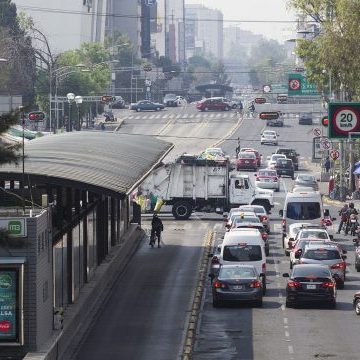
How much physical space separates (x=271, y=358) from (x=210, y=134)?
4430 inches

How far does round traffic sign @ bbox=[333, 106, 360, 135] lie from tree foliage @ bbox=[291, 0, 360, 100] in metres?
31.5

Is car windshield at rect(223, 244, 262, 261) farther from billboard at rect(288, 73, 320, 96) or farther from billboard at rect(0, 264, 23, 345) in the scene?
billboard at rect(288, 73, 320, 96)

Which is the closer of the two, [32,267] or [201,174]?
[32,267]

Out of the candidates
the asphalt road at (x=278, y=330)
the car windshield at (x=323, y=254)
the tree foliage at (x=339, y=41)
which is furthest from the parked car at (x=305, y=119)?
the car windshield at (x=323, y=254)

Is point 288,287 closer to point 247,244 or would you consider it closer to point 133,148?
point 247,244

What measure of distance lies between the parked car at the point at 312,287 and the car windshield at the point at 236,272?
1377 millimetres

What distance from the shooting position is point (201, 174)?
246 ft

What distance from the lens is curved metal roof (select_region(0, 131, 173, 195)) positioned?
3772 cm

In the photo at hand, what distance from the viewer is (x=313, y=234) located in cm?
5681

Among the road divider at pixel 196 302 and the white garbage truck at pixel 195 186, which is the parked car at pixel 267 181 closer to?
the white garbage truck at pixel 195 186

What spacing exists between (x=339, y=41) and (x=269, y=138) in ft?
159

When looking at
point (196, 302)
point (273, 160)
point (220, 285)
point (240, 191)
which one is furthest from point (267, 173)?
point (220, 285)

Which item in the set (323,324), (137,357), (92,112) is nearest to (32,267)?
(137,357)

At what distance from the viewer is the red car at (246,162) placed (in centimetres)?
11256
